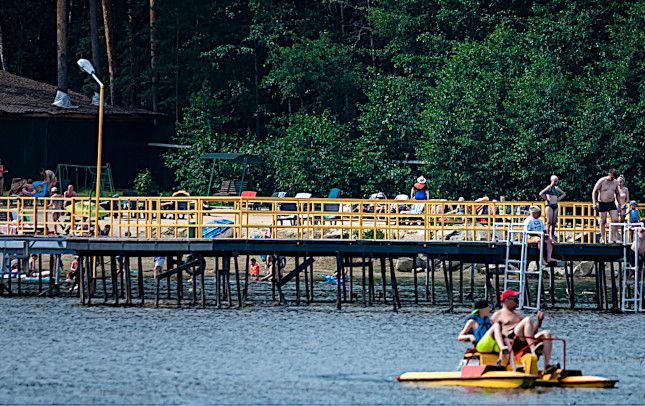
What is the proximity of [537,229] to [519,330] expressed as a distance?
10.0m

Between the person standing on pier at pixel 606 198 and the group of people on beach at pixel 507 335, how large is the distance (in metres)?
11.0

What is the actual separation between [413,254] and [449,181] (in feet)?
60.7

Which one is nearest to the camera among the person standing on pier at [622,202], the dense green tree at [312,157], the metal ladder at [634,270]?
the metal ladder at [634,270]

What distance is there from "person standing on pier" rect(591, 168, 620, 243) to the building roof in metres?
28.2

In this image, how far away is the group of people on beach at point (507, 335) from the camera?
1123 inches

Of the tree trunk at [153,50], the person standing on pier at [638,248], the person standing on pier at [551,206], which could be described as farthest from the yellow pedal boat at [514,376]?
the tree trunk at [153,50]

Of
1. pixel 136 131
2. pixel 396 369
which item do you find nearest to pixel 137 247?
pixel 396 369

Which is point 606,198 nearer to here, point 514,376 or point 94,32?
point 514,376

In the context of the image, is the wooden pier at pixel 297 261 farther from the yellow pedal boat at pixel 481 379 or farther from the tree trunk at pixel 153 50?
the tree trunk at pixel 153 50

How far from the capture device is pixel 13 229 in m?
43.4

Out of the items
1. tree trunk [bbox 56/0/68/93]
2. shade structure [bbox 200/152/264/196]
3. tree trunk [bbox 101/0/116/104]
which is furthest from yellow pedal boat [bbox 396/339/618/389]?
tree trunk [bbox 101/0/116/104]

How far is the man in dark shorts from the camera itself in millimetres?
28500

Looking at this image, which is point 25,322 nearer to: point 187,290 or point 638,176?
point 187,290

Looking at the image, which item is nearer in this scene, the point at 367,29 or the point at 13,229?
the point at 13,229
